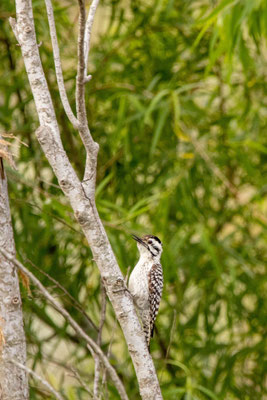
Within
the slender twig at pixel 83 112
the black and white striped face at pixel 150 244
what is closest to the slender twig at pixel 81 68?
the slender twig at pixel 83 112

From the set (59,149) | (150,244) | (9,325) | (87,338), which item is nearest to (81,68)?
(59,149)

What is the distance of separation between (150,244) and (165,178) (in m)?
0.69

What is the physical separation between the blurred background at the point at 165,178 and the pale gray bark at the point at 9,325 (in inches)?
56.2

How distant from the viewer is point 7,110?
3627 mm

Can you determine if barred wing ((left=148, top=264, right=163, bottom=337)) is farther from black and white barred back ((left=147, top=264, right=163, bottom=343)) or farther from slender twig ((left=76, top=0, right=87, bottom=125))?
slender twig ((left=76, top=0, right=87, bottom=125))

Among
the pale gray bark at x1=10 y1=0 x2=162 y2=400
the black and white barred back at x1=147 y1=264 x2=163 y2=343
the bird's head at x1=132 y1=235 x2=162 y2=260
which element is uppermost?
the pale gray bark at x1=10 y1=0 x2=162 y2=400

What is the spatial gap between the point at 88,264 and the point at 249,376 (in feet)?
3.94

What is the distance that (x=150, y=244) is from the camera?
2994 millimetres

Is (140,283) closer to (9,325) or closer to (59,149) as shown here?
(9,325)

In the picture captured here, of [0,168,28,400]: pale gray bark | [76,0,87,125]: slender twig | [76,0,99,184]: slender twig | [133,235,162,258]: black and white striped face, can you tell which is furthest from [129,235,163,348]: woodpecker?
[76,0,87,125]: slender twig

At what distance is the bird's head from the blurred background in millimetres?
260

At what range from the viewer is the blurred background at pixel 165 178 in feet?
11.6

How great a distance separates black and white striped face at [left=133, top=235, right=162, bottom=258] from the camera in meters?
2.98

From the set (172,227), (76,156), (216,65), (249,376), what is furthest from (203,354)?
(216,65)
